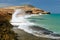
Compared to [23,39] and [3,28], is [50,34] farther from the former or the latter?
[3,28]

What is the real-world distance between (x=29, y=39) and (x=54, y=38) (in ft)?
1.62

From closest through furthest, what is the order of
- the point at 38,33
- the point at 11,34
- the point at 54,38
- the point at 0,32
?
the point at 0,32 < the point at 11,34 < the point at 54,38 < the point at 38,33

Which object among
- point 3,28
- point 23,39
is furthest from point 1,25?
point 23,39

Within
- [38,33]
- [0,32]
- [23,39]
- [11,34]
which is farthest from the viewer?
[38,33]

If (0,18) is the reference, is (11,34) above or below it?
below

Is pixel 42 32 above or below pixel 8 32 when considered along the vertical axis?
above

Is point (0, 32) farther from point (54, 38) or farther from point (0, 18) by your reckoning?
point (54, 38)

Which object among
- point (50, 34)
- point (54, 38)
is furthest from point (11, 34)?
point (50, 34)

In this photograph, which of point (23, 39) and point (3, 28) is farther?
point (23, 39)

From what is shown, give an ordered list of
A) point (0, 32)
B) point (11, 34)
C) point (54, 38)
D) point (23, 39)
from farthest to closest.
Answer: point (54, 38)
point (23, 39)
point (11, 34)
point (0, 32)

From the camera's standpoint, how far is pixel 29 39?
12.6 feet

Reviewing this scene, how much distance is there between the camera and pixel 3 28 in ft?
9.08

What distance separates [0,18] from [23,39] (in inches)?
41.6

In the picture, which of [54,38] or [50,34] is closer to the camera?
[54,38]
